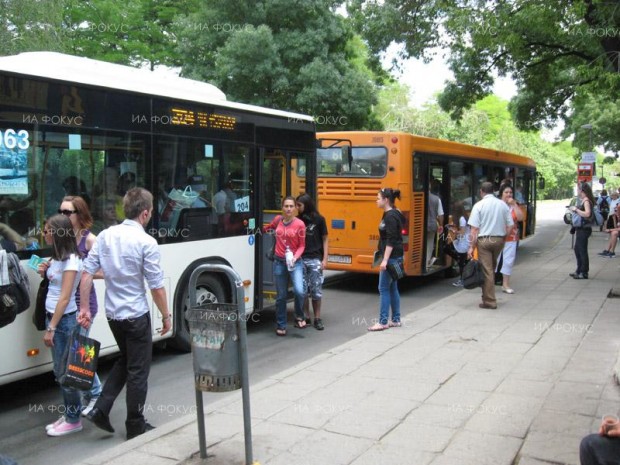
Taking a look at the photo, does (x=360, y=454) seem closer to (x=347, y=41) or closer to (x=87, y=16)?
(x=347, y=41)

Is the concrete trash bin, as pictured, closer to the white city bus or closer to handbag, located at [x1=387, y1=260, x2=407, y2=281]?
the white city bus

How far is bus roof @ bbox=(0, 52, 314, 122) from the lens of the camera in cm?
559

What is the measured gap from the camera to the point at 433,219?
40.8ft

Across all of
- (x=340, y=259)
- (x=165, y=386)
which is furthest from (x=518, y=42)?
(x=165, y=386)

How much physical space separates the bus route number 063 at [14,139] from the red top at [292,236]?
344cm

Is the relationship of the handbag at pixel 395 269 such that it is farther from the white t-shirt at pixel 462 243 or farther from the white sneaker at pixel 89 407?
the white t-shirt at pixel 462 243

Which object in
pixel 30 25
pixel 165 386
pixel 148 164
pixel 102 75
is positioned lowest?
pixel 165 386

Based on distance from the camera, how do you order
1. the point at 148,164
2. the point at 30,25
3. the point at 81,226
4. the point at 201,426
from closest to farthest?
the point at 201,426
the point at 81,226
the point at 148,164
the point at 30,25

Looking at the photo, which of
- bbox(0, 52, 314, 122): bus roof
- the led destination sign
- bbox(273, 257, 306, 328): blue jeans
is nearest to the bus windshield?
bbox(273, 257, 306, 328): blue jeans

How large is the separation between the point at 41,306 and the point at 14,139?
1420mm

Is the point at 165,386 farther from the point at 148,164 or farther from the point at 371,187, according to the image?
the point at 371,187

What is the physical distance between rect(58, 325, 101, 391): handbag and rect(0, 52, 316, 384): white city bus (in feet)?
2.79

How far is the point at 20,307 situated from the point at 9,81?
2.03 meters

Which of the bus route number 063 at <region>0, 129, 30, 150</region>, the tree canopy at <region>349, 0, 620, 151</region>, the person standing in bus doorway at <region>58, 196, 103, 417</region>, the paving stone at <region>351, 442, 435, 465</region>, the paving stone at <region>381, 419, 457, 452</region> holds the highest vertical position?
the tree canopy at <region>349, 0, 620, 151</region>
